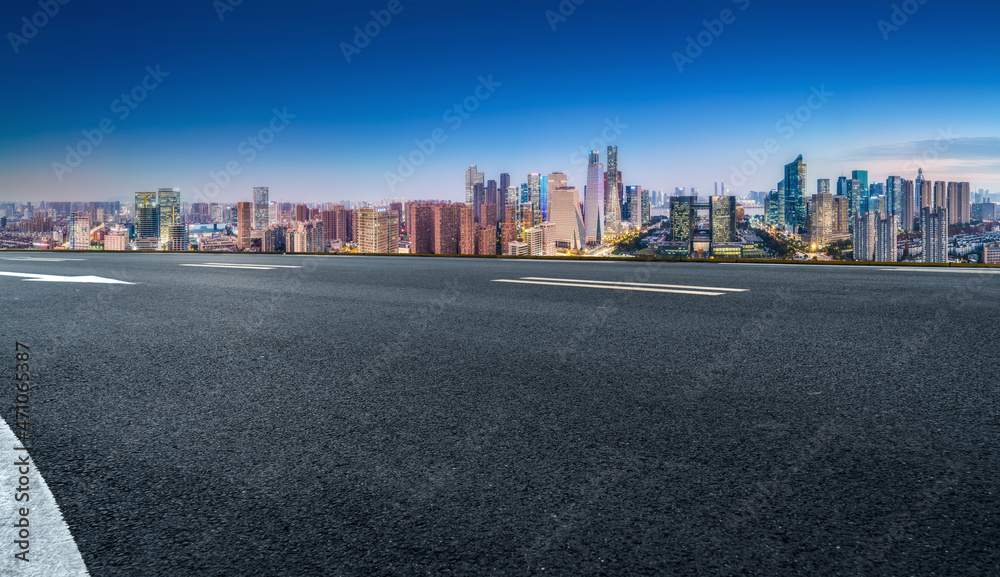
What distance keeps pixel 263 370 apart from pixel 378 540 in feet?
7.88

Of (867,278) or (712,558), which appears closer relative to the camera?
(712,558)

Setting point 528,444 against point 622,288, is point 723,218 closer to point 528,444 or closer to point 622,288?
point 622,288

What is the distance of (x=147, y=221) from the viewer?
34.3m

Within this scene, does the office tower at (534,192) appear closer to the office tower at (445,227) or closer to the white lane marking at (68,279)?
the office tower at (445,227)

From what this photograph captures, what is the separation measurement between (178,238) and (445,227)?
43.4 feet

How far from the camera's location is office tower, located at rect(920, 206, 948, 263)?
1175cm

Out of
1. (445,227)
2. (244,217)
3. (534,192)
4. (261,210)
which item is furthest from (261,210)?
(445,227)

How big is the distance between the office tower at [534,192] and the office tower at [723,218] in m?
18.1

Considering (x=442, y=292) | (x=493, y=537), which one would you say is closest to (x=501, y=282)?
(x=442, y=292)

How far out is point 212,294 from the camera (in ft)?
26.2

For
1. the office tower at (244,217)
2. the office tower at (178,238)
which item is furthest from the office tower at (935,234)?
the office tower at (244,217)

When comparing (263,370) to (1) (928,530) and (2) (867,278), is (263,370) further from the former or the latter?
(2) (867,278)

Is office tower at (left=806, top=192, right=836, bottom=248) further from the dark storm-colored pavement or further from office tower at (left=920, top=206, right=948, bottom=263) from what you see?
the dark storm-colored pavement

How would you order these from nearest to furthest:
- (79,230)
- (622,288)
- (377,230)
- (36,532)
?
(36,532), (622,288), (377,230), (79,230)
